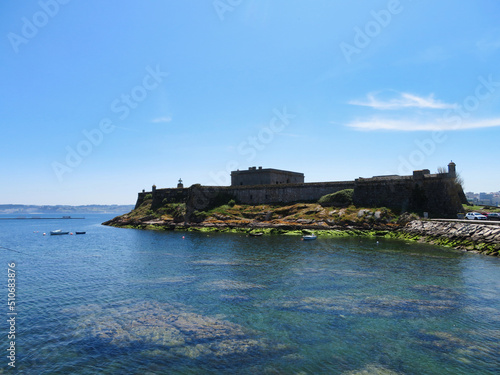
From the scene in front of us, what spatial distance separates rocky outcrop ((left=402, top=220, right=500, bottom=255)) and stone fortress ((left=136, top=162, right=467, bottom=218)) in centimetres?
888

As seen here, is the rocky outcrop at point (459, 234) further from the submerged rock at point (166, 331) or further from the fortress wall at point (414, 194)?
the submerged rock at point (166, 331)

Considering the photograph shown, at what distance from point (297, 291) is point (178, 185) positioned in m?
80.7

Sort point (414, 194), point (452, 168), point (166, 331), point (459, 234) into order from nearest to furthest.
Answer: point (166, 331) → point (459, 234) → point (452, 168) → point (414, 194)

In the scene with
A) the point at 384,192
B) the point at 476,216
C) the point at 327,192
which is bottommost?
the point at 476,216

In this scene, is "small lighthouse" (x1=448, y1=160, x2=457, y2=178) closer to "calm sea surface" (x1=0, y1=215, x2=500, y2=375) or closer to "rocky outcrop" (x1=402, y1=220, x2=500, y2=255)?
"rocky outcrop" (x1=402, y1=220, x2=500, y2=255)

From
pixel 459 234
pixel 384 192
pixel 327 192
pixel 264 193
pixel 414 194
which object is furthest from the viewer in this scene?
pixel 264 193

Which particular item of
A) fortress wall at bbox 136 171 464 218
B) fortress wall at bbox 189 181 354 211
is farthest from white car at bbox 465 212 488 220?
fortress wall at bbox 189 181 354 211

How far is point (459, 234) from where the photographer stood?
44250mm

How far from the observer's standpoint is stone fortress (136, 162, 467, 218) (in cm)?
6062

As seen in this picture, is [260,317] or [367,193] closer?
[260,317]

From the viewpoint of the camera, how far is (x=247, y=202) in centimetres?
8662

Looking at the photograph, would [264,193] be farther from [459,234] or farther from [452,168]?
[459,234]

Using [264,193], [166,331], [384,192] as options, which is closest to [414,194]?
[384,192]

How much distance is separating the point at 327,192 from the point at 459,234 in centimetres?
3430
